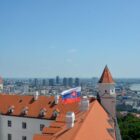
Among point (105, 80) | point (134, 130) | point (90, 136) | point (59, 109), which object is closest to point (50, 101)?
point (59, 109)

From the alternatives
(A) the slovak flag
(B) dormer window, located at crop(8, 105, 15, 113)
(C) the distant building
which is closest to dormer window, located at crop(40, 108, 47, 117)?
(C) the distant building

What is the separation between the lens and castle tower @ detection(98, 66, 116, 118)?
153 feet

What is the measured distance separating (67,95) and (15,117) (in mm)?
7484

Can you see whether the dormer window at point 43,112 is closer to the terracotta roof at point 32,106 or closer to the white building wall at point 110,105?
the terracotta roof at point 32,106

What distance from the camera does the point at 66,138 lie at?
21.0 m

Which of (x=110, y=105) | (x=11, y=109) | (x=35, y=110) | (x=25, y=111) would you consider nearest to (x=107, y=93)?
(x=110, y=105)

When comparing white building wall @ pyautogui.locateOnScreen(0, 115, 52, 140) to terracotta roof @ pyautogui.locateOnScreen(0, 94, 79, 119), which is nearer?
terracotta roof @ pyautogui.locateOnScreen(0, 94, 79, 119)

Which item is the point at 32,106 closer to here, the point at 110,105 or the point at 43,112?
the point at 43,112

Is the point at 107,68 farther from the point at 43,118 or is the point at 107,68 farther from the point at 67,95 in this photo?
the point at 43,118

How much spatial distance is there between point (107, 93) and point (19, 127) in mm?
12364

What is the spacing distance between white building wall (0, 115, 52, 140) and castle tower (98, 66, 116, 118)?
27.6 ft

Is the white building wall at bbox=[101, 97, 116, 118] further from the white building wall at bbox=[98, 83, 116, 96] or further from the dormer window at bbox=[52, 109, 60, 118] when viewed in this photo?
the dormer window at bbox=[52, 109, 60, 118]

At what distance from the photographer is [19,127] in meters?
44.8

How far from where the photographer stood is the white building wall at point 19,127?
1714 inches
